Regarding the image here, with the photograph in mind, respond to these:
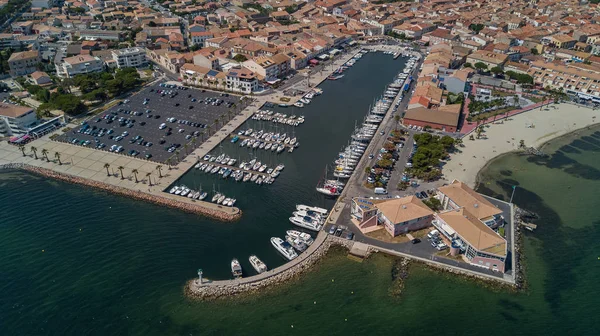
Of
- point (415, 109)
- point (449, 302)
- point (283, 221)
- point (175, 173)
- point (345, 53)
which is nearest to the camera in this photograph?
point (449, 302)

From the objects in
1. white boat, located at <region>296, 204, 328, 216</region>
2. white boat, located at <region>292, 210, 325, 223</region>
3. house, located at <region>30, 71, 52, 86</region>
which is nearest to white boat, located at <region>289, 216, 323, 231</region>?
white boat, located at <region>292, 210, 325, 223</region>

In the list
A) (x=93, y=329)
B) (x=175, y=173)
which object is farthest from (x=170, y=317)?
(x=175, y=173)

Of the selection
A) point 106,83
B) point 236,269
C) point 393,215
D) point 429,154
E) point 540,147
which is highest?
point 106,83

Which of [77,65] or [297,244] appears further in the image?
[77,65]

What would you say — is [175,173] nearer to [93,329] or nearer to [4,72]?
[93,329]

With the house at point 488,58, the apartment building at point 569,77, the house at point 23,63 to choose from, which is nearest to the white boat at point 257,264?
the apartment building at point 569,77

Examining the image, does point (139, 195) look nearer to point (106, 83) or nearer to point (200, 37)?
point (106, 83)

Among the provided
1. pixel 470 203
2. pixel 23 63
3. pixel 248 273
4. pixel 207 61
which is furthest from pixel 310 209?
pixel 23 63
